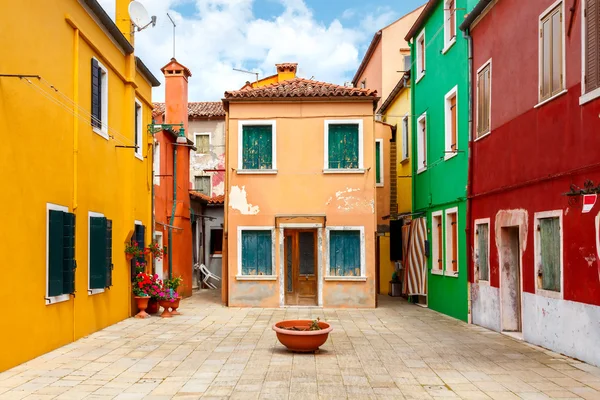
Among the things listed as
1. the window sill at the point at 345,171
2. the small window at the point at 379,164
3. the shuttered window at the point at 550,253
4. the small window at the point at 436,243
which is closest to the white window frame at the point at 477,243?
the shuttered window at the point at 550,253

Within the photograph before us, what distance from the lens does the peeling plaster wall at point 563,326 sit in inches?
351

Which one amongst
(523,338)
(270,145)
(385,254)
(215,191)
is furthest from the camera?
(215,191)

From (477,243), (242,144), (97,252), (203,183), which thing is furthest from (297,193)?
(203,183)

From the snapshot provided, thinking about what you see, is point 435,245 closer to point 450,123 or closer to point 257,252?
point 450,123

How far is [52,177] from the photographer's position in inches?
402

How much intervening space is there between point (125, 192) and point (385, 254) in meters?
11.6

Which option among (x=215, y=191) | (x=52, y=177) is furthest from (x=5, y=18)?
(x=215, y=191)

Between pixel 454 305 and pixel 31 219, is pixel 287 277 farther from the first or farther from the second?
pixel 31 219

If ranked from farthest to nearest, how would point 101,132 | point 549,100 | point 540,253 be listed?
1. point 101,132
2. point 540,253
3. point 549,100

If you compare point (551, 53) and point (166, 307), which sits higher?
point (551, 53)

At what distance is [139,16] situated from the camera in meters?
14.8

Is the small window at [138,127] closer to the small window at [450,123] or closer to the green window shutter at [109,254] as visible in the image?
the green window shutter at [109,254]

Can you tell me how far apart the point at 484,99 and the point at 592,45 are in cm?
467

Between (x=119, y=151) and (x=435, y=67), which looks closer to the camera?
(x=119, y=151)
